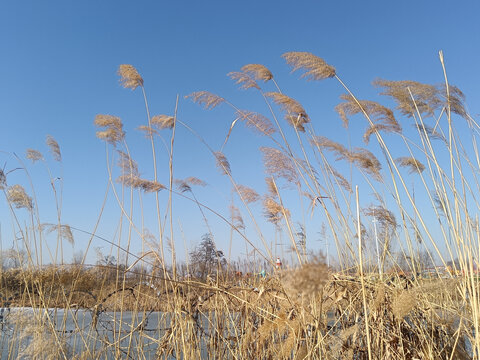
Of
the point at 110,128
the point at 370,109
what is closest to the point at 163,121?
the point at 110,128

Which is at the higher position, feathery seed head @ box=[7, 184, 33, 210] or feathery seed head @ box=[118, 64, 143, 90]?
feathery seed head @ box=[118, 64, 143, 90]

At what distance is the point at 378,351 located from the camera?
5.75ft

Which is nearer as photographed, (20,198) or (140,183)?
(140,183)

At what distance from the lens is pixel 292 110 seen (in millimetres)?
3016

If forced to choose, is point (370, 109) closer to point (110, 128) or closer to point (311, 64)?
point (311, 64)

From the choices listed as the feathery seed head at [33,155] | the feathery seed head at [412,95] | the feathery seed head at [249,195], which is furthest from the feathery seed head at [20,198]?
the feathery seed head at [412,95]

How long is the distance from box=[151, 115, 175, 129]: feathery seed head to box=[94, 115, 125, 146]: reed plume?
0.34 m

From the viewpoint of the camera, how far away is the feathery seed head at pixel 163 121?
308 cm

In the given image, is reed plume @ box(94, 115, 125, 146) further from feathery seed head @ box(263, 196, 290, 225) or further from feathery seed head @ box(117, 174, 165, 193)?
Result: feathery seed head @ box(263, 196, 290, 225)

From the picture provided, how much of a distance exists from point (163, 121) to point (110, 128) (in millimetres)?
526

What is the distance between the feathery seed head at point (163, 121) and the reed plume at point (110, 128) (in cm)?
34

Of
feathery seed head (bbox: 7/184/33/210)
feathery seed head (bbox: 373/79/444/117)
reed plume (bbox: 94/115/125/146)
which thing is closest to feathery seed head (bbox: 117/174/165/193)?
reed plume (bbox: 94/115/125/146)

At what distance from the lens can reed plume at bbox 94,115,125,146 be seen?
3.22 meters

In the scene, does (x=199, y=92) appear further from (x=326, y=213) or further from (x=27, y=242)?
(x=27, y=242)
